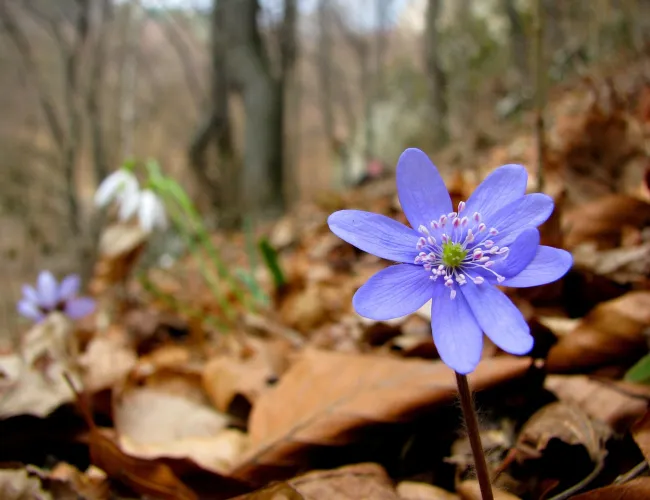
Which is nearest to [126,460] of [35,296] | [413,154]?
[413,154]

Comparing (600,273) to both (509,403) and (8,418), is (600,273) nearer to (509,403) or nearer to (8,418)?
(509,403)

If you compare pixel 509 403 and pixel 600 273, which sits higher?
pixel 600 273

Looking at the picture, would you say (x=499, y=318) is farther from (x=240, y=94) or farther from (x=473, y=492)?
(x=240, y=94)

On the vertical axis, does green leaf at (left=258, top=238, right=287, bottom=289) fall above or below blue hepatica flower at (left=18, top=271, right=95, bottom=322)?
above

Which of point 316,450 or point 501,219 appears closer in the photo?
point 501,219

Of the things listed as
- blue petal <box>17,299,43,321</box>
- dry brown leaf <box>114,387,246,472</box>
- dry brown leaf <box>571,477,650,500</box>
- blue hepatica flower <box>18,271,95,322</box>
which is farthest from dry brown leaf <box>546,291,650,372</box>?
blue petal <box>17,299,43,321</box>

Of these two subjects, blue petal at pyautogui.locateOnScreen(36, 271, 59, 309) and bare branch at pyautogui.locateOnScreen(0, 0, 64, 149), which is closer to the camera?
blue petal at pyautogui.locateOnScreen(36, 271, 59, 309)

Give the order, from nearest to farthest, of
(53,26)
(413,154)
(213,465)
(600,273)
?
1. (413,154)
2. (213,465)
3. (600,273)
4. (53,26)

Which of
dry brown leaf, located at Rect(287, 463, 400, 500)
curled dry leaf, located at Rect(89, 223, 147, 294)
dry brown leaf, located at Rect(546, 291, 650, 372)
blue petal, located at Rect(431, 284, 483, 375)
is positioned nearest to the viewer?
blue petal, located at Rect(431, 284, 483, 375)

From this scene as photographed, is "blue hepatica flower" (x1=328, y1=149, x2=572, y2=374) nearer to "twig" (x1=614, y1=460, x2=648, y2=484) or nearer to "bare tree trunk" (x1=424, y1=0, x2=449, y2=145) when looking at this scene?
"twig" (x1=614, y1=460, x2=648, y2=484)
